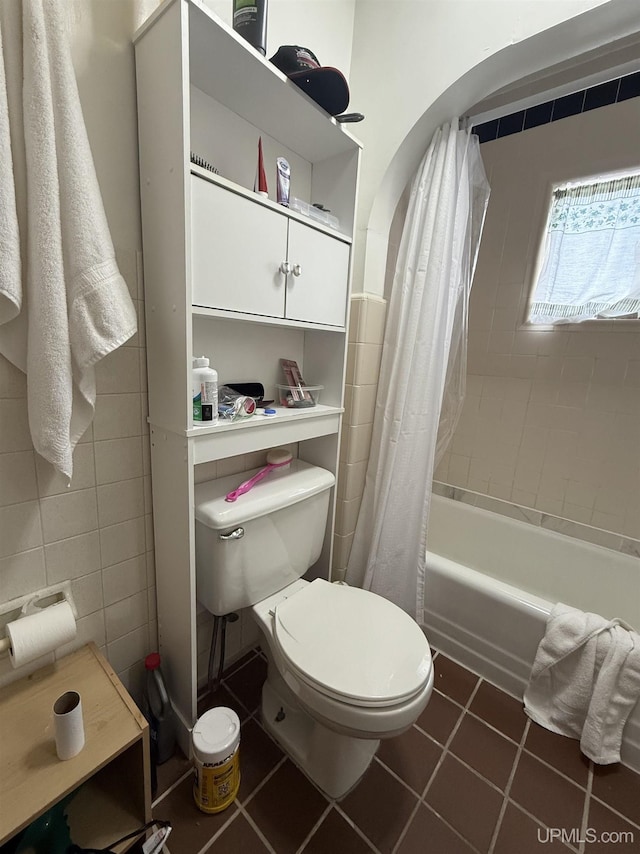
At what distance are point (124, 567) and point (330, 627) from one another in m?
0.59

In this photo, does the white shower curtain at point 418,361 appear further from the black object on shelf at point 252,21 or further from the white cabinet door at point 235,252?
the black object on shelf at point 252,21

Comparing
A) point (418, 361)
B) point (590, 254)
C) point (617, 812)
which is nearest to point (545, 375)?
point (590, 254)

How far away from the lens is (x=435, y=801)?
3.31ft

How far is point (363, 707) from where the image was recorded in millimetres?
817

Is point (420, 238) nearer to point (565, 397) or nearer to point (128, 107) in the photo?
point (128, 107)

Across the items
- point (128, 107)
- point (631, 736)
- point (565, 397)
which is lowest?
point (631, 736)

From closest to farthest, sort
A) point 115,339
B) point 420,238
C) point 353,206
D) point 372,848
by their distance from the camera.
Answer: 1. point 115,339
2. point 372,848
3. point 353,206
4. point 420,238

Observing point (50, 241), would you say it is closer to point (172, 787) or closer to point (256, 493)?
point (256, 493)

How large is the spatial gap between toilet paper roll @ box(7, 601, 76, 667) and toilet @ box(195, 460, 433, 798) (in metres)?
0.31

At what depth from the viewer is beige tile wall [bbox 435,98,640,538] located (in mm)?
1619

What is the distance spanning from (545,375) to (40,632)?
2.13 meters

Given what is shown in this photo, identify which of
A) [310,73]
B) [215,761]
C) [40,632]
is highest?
[310,73]

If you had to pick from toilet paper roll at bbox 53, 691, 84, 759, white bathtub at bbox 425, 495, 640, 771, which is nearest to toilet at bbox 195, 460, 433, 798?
toilet paper roll at bbox 53, 691, 84, 759

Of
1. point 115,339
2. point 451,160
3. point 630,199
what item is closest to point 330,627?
point 115,339
